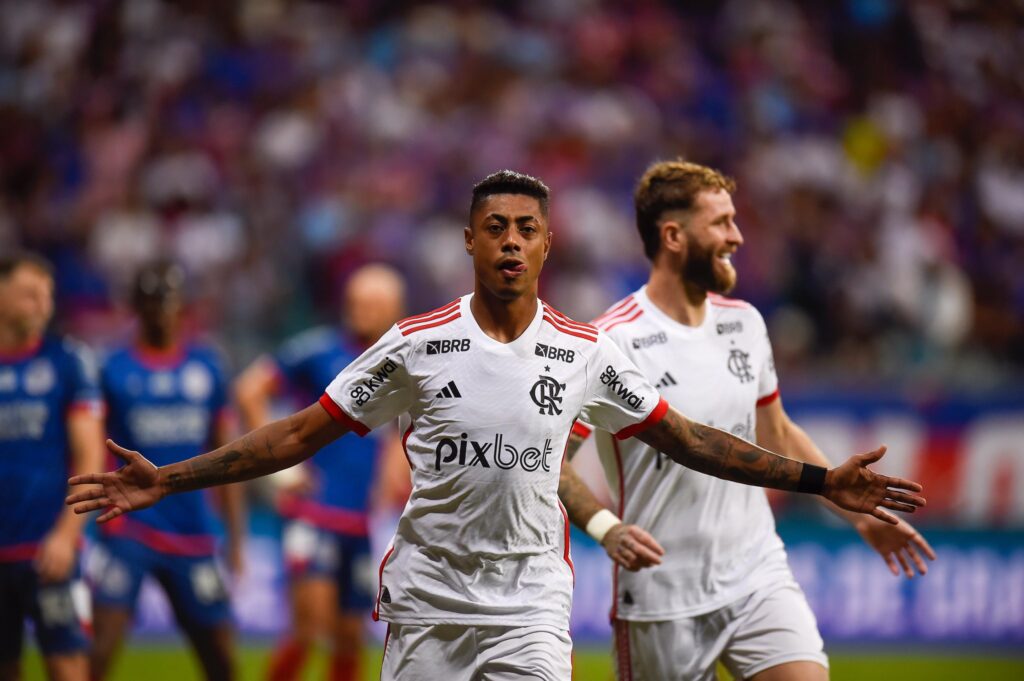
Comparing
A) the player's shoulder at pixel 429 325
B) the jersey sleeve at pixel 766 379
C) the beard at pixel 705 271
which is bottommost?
the player's shoulder at pixel 429 325

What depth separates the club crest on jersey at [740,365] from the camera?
248 inches

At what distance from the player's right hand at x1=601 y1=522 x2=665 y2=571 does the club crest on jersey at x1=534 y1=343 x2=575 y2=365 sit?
754 mm

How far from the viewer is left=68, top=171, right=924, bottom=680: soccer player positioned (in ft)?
16.7

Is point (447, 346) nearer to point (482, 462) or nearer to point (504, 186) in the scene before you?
point (482, 462)

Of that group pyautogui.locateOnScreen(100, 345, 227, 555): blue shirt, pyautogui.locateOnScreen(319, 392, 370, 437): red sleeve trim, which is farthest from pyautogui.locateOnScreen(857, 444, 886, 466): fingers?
pyautogui.locateOnScreen(100, 345, 227, 555): blue shirt

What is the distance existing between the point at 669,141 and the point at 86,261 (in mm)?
7429

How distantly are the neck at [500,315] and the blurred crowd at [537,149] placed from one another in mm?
8917

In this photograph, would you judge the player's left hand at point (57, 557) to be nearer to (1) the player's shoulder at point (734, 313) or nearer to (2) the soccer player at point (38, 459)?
(2) the soccer player at point (38, 459)

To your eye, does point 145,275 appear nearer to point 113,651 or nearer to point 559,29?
point 113,651

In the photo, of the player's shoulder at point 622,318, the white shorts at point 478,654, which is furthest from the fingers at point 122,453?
the player's shoulder at point 622,318

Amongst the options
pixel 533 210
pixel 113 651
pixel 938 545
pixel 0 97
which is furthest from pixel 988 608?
pixel 0 97

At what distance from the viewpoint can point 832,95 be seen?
18656 mm

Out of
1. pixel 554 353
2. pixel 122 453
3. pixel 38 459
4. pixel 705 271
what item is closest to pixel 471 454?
pixel 554 353

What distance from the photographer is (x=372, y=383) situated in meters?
5.14
